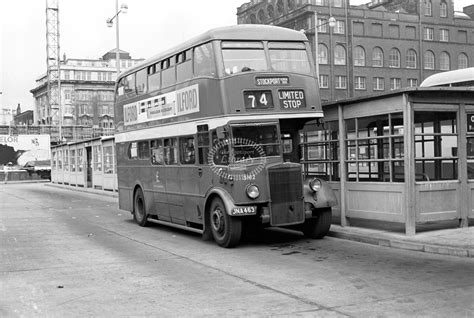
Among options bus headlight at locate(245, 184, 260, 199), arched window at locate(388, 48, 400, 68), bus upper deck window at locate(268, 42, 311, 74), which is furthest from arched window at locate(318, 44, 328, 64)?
bus headlight at locate(245, 184, 260, 199)

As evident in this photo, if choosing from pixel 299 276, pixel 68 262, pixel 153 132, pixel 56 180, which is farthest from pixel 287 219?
pixel 56 180

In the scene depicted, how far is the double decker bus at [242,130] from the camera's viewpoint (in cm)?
1117

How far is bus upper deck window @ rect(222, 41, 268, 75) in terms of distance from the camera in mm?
11484

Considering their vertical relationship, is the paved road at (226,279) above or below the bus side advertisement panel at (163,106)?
below

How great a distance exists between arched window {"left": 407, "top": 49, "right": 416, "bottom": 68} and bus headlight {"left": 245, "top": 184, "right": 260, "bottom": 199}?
78512mm

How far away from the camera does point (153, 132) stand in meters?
14.8

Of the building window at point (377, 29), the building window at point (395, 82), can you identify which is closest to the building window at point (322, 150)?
the building window at point (377, 29)

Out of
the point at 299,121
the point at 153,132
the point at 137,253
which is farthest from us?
the point at 153,132

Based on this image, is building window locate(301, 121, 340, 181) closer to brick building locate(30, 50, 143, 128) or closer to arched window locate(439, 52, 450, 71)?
arched window locate(439, 52, 450, 71)

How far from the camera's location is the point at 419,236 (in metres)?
11.3

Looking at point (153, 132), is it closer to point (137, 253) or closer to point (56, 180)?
point (137, 253)

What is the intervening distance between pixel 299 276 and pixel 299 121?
4360mm

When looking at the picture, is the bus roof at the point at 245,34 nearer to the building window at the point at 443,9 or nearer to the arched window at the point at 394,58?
the arched window at the point at 394,58

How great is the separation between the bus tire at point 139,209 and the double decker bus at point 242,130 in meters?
Answer: 2.40
